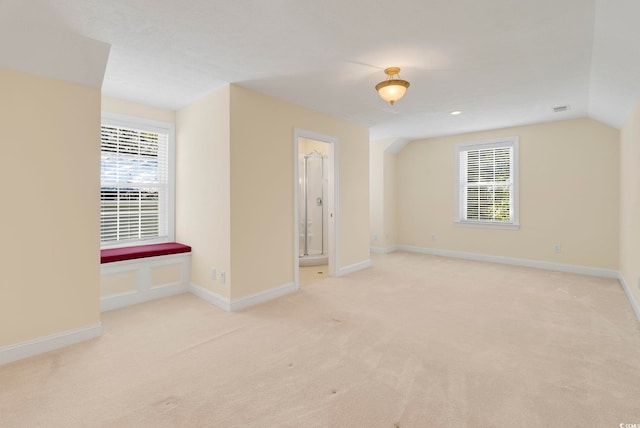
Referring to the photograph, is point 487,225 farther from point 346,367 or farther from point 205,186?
point 205,186

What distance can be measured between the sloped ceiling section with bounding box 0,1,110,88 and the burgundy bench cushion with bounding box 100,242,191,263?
1.73 meters

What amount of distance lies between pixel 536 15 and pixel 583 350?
2.52 metres

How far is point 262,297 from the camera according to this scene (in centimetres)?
361

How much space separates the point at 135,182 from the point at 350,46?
311 cm

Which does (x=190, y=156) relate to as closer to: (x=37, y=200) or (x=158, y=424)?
(x=37, y=200)

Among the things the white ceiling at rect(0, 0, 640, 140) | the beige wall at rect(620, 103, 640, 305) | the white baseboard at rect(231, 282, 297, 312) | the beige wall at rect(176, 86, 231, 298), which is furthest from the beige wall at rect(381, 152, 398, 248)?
the beige wall at rect(176, 86, 231, 298)

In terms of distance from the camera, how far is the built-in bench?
3.34 m

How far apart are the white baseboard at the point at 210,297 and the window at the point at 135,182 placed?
84 centimetres

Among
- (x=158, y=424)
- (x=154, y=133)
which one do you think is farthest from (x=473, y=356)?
(x=154, y=133)

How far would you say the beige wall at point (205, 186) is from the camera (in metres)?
3.36

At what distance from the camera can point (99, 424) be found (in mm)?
1649

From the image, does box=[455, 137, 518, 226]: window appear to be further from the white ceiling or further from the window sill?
the white ceiling

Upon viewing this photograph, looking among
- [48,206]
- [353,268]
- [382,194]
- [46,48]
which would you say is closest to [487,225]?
[382,194]

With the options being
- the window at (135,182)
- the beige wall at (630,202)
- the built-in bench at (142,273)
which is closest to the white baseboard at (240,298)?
the built-in bench at (142,273)
